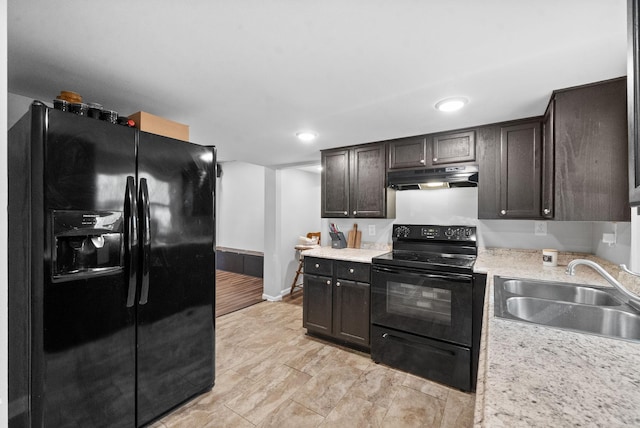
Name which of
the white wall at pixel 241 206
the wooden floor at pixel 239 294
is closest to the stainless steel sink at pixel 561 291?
the wooden floor at pixel 239 294

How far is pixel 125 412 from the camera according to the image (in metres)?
1.57

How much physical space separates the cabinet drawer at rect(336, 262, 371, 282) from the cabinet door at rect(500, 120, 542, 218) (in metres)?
1.29

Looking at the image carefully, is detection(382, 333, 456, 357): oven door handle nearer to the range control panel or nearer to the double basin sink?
the double basin sink

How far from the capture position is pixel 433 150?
271 centimetres

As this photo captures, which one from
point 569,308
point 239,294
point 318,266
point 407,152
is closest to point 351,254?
point 318,266

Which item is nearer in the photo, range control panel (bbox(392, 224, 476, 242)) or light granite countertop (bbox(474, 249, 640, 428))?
light granite countertop (bbox(474, 249, 640, 428))

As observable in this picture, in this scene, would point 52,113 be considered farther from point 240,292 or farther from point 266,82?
point 240,292

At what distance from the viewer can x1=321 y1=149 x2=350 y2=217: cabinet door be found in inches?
128

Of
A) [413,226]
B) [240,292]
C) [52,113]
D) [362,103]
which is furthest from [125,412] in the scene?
[240,292]

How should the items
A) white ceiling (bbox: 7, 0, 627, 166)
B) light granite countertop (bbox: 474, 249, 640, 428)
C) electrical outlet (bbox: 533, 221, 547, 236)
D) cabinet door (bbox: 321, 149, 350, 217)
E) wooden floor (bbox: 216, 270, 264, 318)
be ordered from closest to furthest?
light granite countertop (bbox: 474, 249, 640, 428) → white ceiling (bbox: 7, 0, 627, 166) → electrical outlet (bbox: 533, 221, 547, 236) → cabinet door (bbox: 321, 149, 350, 217) → wooden floor (bbox: 216, 270, 264, 318)

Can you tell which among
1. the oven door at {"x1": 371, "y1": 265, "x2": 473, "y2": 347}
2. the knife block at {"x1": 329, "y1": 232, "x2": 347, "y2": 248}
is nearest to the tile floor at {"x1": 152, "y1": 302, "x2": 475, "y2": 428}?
the oven door at {"x1": 371, "y1": 265, "x2": 473, "y2": 347}

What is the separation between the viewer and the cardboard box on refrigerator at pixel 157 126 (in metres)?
1.81

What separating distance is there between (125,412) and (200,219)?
1171 millimetres

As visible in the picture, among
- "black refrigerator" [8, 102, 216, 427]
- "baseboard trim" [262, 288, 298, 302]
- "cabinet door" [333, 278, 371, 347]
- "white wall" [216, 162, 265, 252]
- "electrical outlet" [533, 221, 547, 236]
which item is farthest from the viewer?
"white wall" [216, 162, 265, 252]
